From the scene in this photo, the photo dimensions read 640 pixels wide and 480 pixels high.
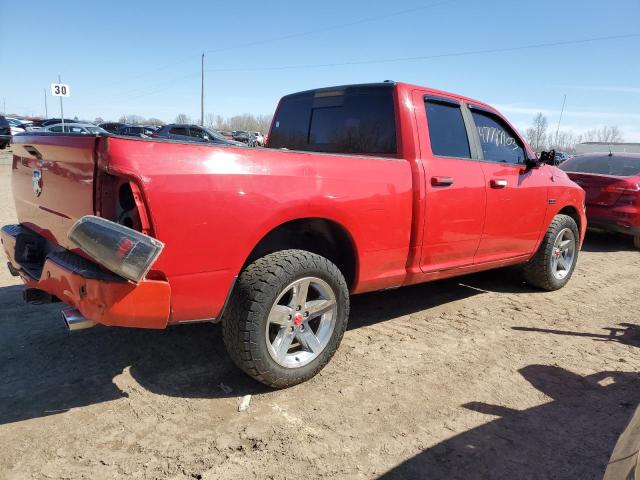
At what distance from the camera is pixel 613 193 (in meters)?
7.54

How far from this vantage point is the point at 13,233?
10.4 feet

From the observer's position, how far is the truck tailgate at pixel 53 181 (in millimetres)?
2465

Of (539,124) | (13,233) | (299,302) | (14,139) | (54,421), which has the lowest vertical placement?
(54,421)

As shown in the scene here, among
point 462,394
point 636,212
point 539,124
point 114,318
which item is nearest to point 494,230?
point 462,394

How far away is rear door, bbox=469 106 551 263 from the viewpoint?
4246mm

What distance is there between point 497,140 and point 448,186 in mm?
1213

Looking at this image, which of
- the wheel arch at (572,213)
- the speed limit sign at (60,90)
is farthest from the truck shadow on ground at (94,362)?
the speed limit sign at (60,90)

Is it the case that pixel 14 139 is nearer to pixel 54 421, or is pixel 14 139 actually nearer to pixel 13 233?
pixel 13 233

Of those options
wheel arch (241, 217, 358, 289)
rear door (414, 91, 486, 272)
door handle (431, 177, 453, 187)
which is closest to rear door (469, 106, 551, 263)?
rear door (414, 91, 486, 272)

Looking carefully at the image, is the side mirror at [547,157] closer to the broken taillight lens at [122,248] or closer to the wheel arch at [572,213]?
the wheel arch at [572,213]

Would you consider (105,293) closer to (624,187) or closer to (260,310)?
(260,310)

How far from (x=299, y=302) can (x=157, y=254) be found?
41.9 inches

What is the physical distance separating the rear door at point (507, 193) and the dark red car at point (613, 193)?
342cm

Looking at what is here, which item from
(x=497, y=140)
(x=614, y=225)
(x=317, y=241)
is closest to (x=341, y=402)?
(x=317, y=241)
